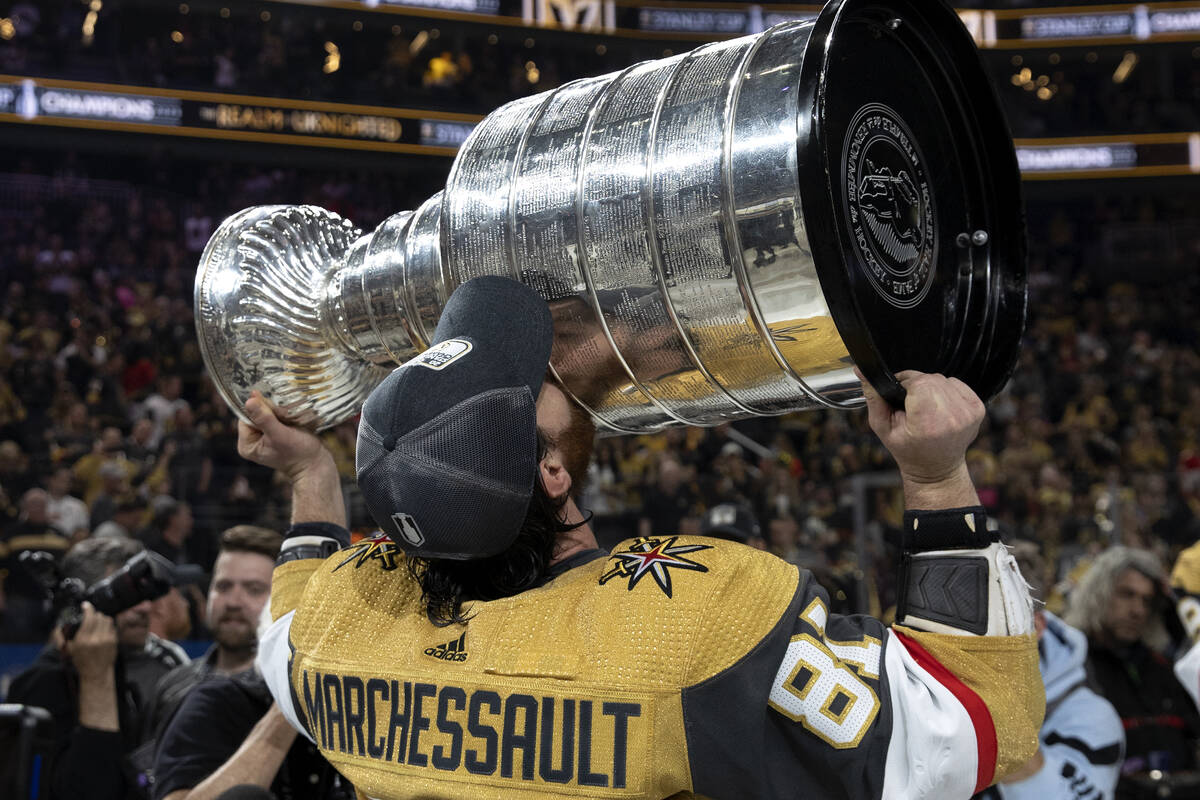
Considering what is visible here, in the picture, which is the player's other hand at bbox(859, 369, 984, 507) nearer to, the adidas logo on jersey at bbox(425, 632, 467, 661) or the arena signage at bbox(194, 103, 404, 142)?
the adidas logo on jersey at bbox(425, 632, 467, 661)

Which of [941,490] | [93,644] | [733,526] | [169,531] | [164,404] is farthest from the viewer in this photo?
[164,404]

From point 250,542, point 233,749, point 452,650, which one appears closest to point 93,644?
point 250,542

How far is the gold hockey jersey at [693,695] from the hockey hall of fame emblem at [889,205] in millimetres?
337

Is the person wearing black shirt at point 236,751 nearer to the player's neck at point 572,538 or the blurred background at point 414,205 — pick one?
the player's neck at point 572,538

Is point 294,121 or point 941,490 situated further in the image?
point 294,121

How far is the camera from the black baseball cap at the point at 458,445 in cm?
122

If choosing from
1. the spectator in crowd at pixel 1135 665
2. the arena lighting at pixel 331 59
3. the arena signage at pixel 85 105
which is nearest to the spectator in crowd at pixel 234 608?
the spectator in crowd at pixel 1135 665

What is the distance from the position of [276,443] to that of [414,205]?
13.3 m

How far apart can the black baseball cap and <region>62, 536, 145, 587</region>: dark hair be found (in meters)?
2.67

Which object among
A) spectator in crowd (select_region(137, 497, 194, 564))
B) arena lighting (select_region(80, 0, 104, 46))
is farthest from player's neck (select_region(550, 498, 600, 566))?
arena lighting (select_region(80, 0, 104, 46))

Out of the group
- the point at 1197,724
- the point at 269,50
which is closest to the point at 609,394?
the point at 1197,724

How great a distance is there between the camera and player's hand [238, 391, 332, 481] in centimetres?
173

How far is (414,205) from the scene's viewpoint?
14.7 meters

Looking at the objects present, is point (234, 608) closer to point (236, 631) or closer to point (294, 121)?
point (236, 631)
